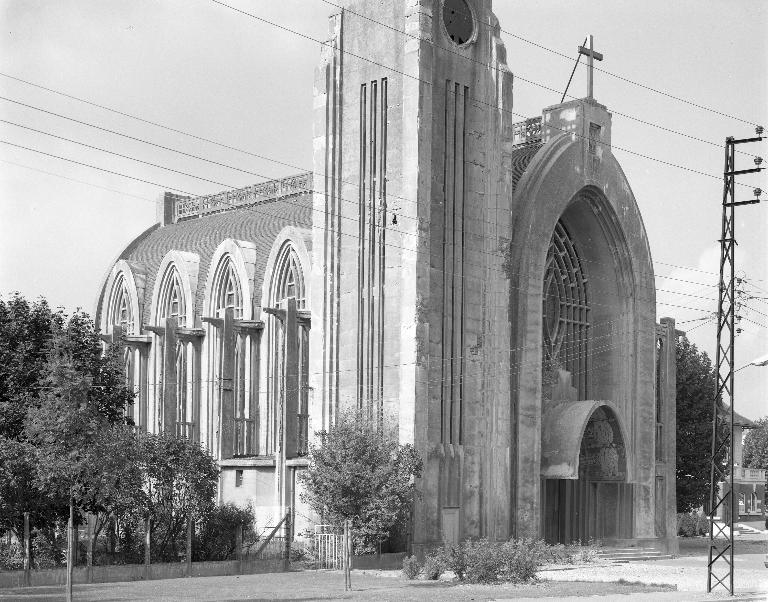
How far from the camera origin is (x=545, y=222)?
5050 cm

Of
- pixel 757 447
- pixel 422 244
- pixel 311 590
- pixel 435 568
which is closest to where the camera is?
pixel 311 590

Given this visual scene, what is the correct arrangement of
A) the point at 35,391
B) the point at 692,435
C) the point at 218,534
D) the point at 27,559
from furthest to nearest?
the point at 692,435, the point at 218,534, the point at 35,391, the point at 27,559

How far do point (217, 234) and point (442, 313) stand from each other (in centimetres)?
1999

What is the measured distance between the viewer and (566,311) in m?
54.4

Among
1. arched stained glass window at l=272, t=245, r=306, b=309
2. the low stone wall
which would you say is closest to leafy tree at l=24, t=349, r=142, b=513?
the low stone wall

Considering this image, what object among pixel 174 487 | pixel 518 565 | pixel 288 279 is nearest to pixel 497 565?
pixel 518 565

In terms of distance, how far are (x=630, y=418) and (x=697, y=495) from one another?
12.5 metres

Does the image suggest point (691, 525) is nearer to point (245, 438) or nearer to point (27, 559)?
point (245, 438)

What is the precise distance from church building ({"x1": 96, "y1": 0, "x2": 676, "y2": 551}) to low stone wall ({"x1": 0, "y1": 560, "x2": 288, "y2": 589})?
4.45 meters

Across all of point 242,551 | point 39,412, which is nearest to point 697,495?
point 242,551

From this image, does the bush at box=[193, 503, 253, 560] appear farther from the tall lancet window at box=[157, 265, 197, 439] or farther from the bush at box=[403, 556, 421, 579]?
the tall lancet window at box=[157, 265, 197, 439]

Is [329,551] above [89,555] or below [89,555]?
below

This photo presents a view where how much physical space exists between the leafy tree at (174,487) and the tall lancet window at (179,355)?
13.2 meters

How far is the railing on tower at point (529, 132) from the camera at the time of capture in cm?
5450
